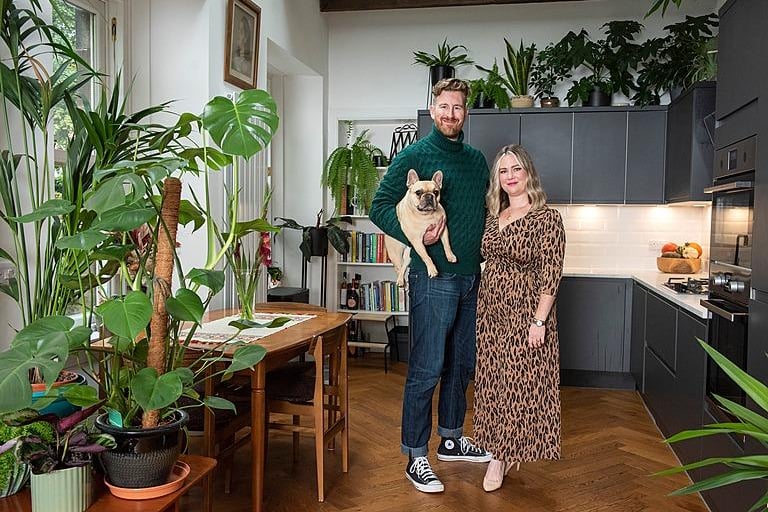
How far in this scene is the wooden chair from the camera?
2.84 metres

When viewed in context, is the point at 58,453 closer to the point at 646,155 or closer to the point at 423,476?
the point at 423,476

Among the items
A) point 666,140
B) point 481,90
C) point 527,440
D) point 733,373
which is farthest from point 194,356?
point 666,140

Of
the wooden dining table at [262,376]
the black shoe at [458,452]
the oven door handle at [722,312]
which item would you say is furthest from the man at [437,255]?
the oven door handle at [722,312]

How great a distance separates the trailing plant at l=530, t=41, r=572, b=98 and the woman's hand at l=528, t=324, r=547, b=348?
2.93m

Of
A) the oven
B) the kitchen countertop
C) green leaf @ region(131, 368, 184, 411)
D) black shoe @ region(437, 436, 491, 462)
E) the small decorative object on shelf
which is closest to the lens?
green leaf @ region(131, 368, 184, 411)

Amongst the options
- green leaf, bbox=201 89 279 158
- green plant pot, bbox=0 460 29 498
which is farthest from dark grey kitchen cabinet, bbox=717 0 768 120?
green plant pot, bbox=0 460 29 498

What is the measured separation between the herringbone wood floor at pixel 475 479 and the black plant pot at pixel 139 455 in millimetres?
1217

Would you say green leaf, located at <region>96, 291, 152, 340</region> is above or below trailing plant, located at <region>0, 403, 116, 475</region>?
above

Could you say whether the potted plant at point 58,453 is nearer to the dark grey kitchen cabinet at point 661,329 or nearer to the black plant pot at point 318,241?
the dark grey kitchen cabinet at point 661,329

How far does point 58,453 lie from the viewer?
163cm

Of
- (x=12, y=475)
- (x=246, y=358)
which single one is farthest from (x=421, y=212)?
(x=12, y=475)

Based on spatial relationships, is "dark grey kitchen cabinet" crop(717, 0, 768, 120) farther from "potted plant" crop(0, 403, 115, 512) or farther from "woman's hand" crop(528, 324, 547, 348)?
"potted plant" crop(0, 403, 115, 512)

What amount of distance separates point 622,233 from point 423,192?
3.10 metres

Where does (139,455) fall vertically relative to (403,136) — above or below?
below
